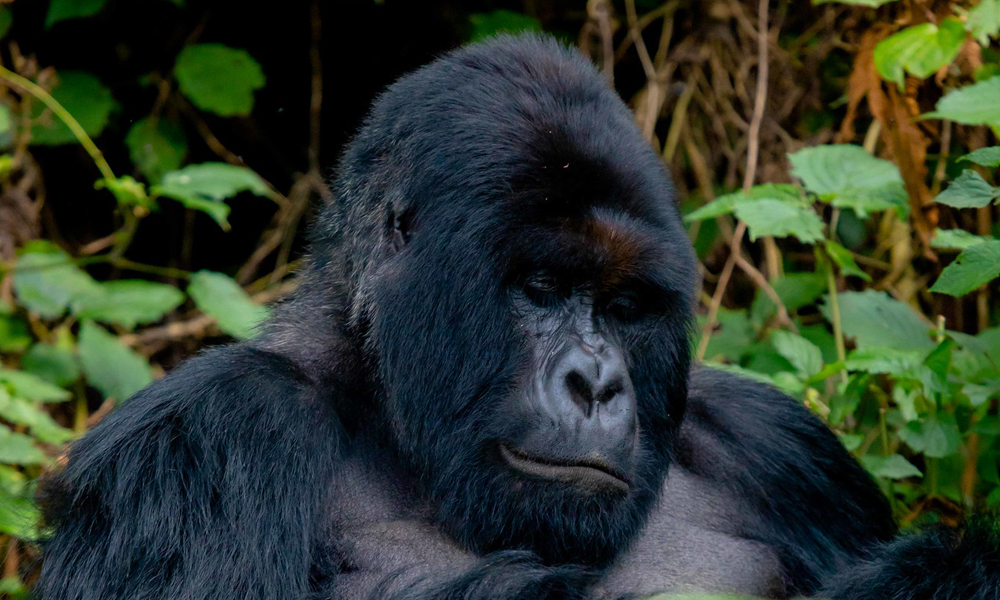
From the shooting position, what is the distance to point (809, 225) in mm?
3951

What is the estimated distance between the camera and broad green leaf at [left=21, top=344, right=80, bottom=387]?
5.00 m

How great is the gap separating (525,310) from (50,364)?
9.49ft

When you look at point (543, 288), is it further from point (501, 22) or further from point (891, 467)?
point (501, 22)

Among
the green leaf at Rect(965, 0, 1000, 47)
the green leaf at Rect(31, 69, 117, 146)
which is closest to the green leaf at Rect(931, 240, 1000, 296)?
the green leaf at Rect(965, 0, 1000, 47)

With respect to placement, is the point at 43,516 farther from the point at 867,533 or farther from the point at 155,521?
the point at 867,533

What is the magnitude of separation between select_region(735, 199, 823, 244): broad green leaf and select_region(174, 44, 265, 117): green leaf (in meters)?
2.54

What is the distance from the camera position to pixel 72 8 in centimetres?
536

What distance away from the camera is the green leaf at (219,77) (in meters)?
5.47

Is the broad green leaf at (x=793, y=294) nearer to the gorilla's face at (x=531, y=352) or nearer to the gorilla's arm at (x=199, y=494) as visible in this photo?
the gorilla's face at (x=531, y=352)

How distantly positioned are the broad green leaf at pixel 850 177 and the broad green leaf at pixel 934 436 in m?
0.80

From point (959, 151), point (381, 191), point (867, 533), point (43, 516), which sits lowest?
point (867, 533)

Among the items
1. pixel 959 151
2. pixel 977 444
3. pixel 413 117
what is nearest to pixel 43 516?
pixel 413 117

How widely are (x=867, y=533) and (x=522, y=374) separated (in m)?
1.37

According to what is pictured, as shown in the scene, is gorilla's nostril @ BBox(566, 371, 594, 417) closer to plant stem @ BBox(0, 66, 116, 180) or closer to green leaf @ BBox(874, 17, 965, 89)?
green leaf @ BBox(874, 17, 965, 89)
